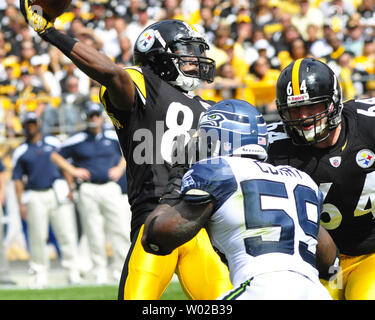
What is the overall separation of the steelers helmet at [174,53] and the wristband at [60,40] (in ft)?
2.30

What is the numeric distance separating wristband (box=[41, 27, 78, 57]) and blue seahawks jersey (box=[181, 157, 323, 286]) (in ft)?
3.96

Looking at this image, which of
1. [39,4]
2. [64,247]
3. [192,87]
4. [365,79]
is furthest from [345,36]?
[39,4]

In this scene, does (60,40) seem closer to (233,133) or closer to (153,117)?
(153,117)

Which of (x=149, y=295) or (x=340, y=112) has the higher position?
(x=340, y=112)

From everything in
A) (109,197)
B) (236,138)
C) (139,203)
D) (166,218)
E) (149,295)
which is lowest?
(109,197)

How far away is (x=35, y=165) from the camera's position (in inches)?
380

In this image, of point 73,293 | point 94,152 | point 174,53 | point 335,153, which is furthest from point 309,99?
point 94,152

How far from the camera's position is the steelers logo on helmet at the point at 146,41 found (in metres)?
4.38

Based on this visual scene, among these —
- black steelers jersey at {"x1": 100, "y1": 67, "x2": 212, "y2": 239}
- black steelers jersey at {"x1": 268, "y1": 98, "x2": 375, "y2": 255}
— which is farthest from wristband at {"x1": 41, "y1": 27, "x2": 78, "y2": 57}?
black steelers jersey at {"x1": 268, "y1": 98, "x2": 375, "y2": 255}

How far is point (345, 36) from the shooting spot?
38.4 feet

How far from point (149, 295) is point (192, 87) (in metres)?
1.36

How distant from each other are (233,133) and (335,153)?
1.27 metres

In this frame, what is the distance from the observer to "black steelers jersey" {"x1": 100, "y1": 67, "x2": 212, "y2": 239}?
4.01 meters

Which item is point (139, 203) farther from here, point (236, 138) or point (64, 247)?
point (64, 247)
